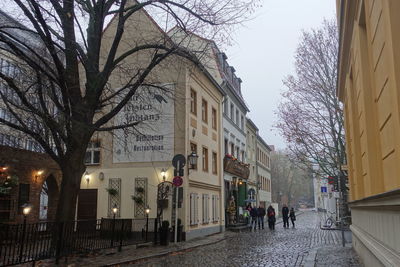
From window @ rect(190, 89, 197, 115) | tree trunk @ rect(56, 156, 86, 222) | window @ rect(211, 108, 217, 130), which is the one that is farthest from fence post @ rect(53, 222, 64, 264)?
window @ rect(211, 108, 217, 130)

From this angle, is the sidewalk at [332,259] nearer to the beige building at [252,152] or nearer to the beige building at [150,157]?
the beige building at [150,157]

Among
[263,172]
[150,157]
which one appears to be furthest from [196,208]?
[263,172]

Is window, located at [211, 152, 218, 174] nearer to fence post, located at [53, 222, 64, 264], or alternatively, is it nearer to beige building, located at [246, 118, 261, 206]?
beige building, located at [246, 118, 261, 206]

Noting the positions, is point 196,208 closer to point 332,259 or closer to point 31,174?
point 31,174

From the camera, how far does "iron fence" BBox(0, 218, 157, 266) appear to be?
33.5ft

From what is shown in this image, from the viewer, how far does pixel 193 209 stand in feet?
72.6

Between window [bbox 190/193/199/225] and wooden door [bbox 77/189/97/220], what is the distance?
5.17 metres

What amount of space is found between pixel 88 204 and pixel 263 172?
32097 millimetres

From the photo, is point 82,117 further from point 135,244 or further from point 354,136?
point 354,136

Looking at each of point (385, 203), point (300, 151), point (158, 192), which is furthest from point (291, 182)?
point (385, 203)

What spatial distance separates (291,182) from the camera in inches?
3565

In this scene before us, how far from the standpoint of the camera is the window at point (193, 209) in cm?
2180

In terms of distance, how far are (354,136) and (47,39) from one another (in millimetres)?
9001

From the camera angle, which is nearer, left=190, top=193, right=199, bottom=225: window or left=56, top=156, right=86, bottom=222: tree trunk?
left=56, top=156, right=86, bottom=222: tree trunk
